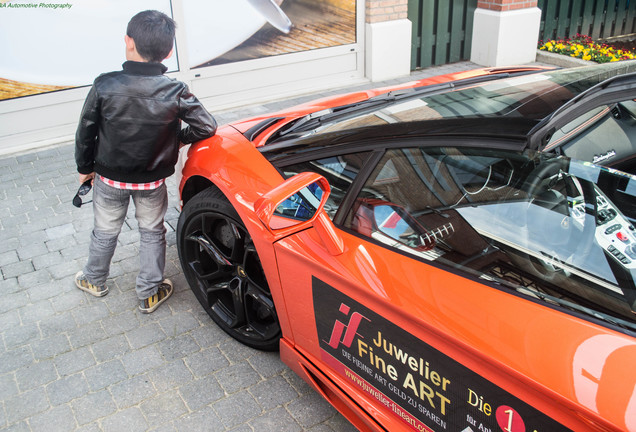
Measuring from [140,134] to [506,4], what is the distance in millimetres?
6827

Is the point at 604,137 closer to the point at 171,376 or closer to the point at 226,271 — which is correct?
the point at 226,271

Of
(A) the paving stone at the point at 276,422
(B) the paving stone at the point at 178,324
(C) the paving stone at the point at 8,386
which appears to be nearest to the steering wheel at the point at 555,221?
(A) the paving stone at the point at 276,422

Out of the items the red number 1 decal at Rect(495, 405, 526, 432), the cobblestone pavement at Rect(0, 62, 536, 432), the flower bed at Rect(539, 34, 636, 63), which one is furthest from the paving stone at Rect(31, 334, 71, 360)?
the flower bed at Rect(539, 34, 636, 63)

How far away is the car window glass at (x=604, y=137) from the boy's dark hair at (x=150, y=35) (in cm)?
195

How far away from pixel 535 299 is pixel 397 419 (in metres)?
0.70

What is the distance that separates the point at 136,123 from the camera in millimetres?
2875

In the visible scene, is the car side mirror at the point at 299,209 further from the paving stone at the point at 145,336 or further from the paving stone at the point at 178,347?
the paving stone at the point at 145,336

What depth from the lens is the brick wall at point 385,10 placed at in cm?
744

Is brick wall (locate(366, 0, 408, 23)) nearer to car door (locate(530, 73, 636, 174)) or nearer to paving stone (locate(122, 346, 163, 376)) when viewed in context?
car door (locate(530, 73, 636, 174))

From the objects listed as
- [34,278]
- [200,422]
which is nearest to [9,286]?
[34,278]

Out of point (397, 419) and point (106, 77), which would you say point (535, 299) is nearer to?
point (397, 419)

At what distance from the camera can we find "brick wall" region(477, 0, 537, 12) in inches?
318

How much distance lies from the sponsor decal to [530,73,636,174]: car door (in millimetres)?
757

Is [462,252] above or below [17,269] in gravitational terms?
above
